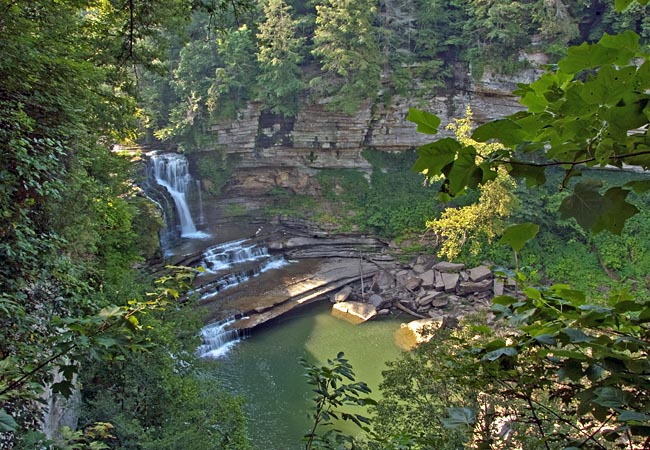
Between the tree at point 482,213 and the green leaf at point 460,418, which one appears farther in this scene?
the tree at point 482,213

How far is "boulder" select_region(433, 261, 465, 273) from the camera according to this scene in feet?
50.9

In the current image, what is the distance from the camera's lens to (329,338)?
1293 cm

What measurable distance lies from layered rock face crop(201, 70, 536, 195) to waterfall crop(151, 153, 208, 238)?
82.3 inches

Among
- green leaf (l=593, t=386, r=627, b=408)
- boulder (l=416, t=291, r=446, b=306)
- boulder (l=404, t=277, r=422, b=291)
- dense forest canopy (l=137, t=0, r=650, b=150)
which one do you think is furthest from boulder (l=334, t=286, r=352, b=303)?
green leaf (l=593, t=386, r=627, b=408)

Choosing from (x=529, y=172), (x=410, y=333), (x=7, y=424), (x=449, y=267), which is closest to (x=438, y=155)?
(x=529, y=172)

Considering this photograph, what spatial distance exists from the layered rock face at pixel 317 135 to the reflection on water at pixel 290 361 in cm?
781

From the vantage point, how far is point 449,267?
15.6m

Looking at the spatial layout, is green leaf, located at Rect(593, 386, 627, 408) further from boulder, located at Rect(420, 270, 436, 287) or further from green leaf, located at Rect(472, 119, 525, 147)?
boulder, located at Rect(420, 270, 436, 287)

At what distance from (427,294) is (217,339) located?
6911 mm

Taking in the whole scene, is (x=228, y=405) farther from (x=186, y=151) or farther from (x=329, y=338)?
(x=186, y=151)

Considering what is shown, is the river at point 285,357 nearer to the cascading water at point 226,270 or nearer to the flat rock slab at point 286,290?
the cascading water at point 226,270

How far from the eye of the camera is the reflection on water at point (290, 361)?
9.50 m

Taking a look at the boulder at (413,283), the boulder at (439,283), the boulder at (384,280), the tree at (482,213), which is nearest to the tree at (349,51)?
the tree at (482,213)

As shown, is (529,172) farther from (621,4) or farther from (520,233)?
(621,4)
